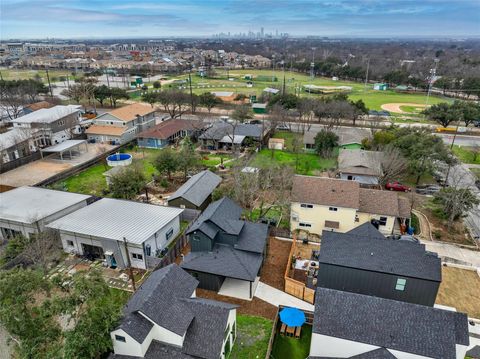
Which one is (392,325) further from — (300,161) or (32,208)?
(300,161)

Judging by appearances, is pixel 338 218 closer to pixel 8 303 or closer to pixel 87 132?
pixel 8 303

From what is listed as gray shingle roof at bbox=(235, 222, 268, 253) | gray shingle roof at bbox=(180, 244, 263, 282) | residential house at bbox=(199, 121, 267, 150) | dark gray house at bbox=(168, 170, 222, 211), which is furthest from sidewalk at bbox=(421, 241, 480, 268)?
residential house at bbox=(199, 121, 267, 150)

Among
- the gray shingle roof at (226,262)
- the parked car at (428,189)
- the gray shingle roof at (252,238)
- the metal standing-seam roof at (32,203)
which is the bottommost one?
the parked car at (428,189)

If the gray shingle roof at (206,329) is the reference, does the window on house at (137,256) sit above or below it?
below

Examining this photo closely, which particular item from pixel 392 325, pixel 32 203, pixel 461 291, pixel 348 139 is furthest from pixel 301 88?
pixel 392 325

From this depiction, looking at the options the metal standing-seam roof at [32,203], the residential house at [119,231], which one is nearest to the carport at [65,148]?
the metal standing-seam roof at [32,203]

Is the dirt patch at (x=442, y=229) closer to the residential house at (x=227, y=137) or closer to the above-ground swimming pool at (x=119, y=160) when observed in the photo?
the residential house at (x=227, y=137)
